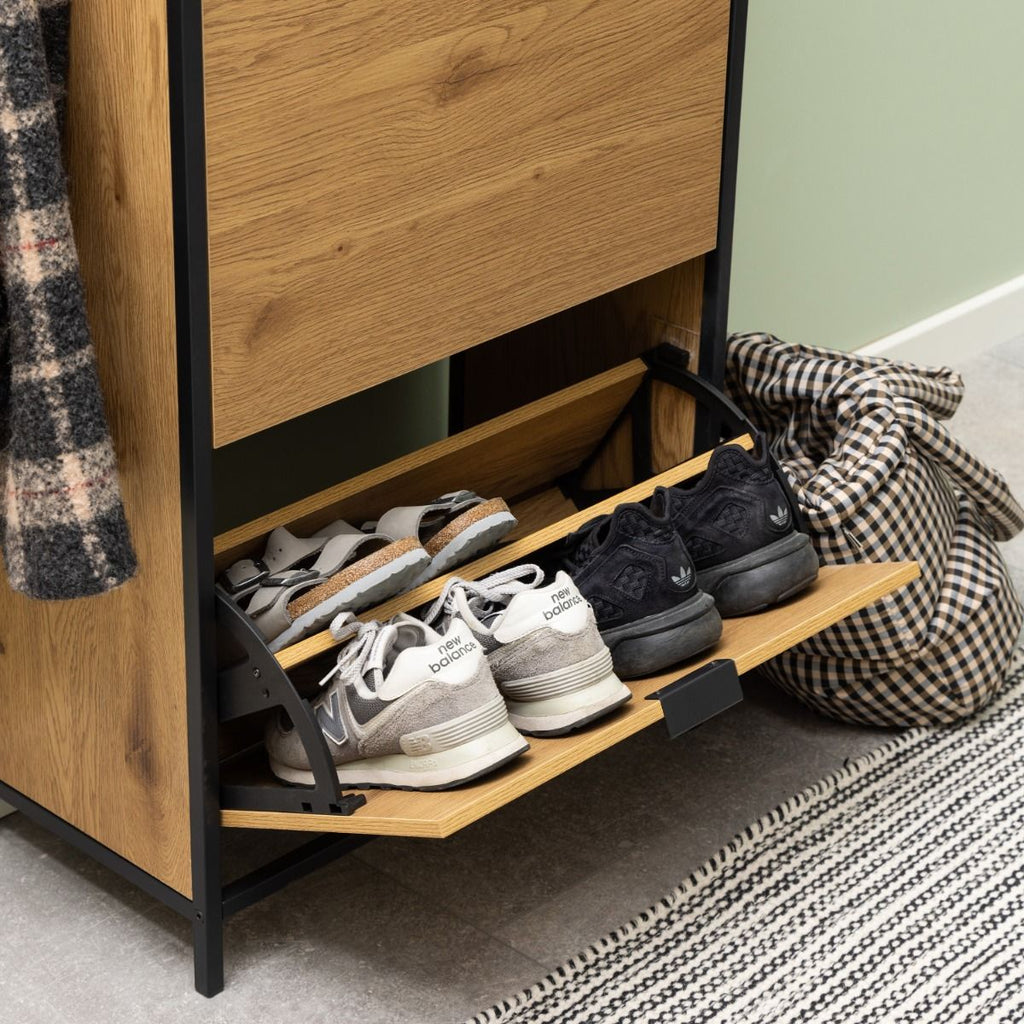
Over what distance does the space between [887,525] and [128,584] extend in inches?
32.1

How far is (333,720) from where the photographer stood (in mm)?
1345

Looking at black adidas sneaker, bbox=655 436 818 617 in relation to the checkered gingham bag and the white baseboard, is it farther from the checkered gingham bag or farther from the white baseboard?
the white baseboard

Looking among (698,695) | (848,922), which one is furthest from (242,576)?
(848,922)

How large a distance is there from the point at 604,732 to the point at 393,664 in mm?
181

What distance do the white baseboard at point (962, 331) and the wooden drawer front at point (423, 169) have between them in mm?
1068

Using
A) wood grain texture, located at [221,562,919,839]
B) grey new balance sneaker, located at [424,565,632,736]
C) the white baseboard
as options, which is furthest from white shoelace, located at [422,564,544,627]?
the white baseboard

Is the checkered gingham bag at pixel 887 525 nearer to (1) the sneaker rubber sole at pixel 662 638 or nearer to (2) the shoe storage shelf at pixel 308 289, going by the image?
(2) the shoe storage shelf at pixel 308 289

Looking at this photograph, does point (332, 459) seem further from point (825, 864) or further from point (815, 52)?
point (815, 52)

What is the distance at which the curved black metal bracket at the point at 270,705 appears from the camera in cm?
130

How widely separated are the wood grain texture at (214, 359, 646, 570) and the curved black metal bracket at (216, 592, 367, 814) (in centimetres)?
11

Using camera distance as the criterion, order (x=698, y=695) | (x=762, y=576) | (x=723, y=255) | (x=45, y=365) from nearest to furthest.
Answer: (x=45, y=365) → (x=698, y=695) → (x=762, y=576) → (x=723, y=255)

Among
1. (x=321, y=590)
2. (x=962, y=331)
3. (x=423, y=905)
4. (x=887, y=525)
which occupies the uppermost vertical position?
(x=321, y=590)

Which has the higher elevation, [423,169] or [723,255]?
[423,169]

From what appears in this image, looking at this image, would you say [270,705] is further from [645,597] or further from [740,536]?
[740,536]
